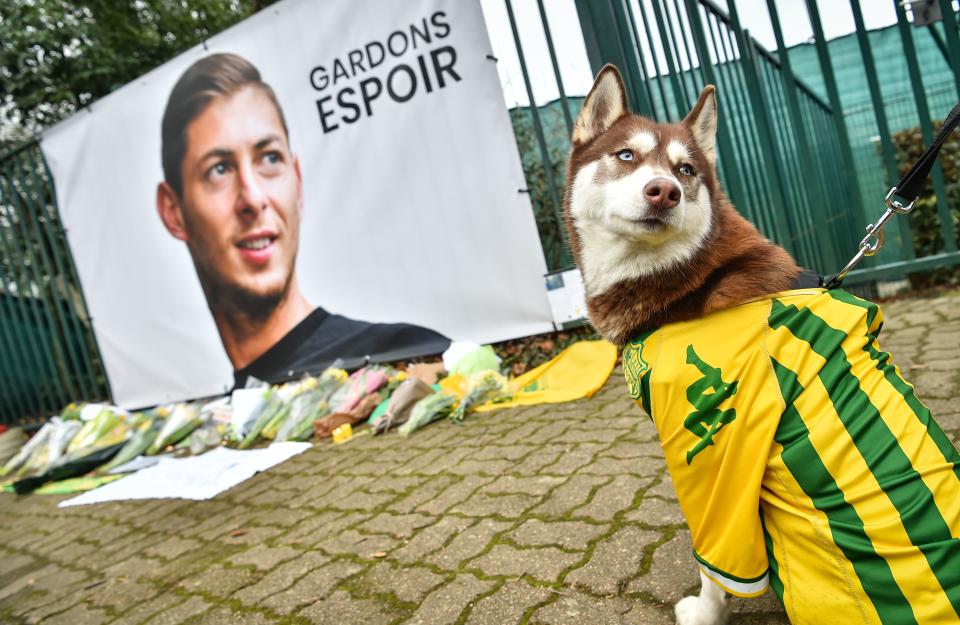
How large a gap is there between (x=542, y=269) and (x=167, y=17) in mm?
9420

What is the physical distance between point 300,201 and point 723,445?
519 cm

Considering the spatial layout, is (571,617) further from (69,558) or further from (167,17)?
(167,17)

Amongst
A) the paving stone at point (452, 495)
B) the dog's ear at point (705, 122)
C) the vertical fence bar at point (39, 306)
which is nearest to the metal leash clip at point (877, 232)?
the dog's ear at point (705, 122)

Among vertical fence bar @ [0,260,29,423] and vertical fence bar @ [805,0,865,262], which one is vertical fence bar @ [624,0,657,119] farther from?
vertical fence bar @ [0,260,29,423]

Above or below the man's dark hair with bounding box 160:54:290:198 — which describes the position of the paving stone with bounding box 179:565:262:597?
below

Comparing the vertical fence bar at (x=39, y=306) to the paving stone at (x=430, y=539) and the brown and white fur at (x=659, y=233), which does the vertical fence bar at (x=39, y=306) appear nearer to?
the paving stone at (x=430, y=539)

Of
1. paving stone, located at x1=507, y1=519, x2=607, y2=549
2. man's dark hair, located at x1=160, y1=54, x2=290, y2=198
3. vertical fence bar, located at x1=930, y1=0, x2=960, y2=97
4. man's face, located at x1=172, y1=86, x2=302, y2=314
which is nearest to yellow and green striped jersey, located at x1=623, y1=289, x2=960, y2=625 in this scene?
paving stone, located at x1=507, y1=519, x2=607, y2=549

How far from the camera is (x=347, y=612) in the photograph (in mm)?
2068

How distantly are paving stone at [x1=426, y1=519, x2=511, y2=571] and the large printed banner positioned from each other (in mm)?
2580

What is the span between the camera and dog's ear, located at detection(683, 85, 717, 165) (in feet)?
6.53

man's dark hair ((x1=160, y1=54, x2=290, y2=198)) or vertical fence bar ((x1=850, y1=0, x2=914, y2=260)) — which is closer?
vertical fence bar ((x1=850, y1=0, x2=914, y2=260))

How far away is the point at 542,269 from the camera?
188 inches

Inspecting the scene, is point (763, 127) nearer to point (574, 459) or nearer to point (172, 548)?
point (574, 459)

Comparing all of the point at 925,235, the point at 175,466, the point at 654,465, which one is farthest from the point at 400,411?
the point at 925,235
